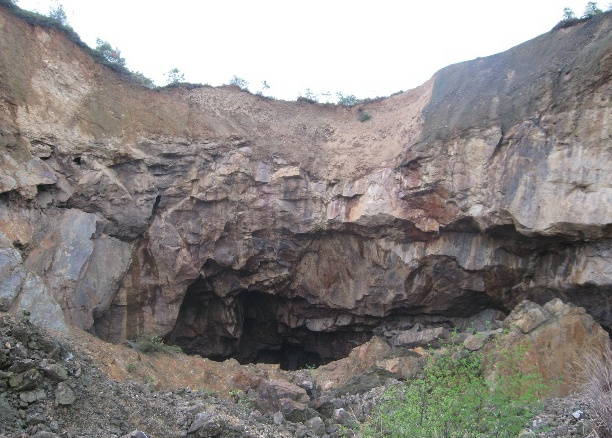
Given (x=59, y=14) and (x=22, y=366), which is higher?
(x=59, y=14)

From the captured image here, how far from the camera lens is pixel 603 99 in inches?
500

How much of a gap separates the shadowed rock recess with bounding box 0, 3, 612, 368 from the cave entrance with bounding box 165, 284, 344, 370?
0.09m

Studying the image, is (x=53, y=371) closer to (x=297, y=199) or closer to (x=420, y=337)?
(x=297, y=199)

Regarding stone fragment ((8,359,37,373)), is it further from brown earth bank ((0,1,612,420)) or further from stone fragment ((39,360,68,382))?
brown earth bank ((0,1,612,420))

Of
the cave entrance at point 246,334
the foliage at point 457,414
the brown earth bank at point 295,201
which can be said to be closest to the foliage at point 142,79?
the brown earth bank at point 295,201

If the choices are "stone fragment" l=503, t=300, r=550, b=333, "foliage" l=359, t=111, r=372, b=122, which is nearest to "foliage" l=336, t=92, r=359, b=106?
→ "foliage" l=359, t=111, r=372, b=122

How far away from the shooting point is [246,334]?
66.0 ft

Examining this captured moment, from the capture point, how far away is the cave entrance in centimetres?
1788

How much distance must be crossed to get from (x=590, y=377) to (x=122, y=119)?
1369 centimetres

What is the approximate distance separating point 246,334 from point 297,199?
5.99 meters

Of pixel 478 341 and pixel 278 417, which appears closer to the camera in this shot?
pixel 278 417

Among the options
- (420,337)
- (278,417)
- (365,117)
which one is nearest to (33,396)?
(278,417)

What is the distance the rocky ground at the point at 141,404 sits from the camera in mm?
7703

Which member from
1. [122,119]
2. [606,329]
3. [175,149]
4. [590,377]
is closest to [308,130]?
[175,149]
